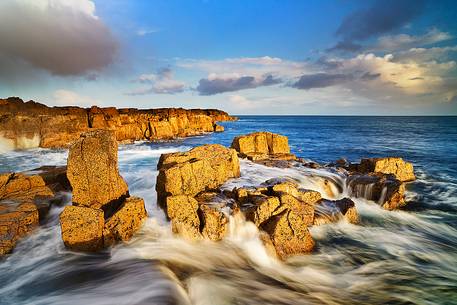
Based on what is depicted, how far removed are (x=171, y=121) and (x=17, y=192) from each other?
42.9 m

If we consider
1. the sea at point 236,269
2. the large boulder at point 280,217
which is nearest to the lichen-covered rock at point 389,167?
the sea at point 236,269

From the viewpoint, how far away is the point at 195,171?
32.2ft

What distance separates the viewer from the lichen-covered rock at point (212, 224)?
7.75 metres

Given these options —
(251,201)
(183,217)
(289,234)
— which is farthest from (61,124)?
(289,234)

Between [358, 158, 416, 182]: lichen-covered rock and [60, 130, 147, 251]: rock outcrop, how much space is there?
1324 cm

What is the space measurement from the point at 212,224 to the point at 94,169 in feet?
12.3

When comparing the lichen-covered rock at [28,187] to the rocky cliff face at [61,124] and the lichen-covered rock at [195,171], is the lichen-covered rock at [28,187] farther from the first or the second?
the rocky cliff face at [61,124]

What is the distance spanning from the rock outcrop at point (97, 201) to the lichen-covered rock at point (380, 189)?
9993mm

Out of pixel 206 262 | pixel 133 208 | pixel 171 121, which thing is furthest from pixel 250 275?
pixel 171 121

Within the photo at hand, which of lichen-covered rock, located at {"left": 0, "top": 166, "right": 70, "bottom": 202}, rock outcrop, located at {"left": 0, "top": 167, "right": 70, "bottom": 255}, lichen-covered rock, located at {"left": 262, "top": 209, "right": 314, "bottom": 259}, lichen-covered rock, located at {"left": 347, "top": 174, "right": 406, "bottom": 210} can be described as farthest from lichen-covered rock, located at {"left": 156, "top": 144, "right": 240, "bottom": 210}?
lichen-covered rock, located at {"left": 347, "top": 174, "right": 406, "bottom": 210}

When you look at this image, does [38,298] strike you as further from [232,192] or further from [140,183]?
[140,183]

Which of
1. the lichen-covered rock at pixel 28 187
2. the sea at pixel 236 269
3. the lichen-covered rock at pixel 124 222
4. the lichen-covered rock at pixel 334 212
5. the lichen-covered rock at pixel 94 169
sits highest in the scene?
the lichen-covered rock at pixel 94 169

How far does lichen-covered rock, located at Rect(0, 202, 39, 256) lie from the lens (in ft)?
22.5

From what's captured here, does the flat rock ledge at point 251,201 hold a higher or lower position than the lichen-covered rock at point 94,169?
lower
